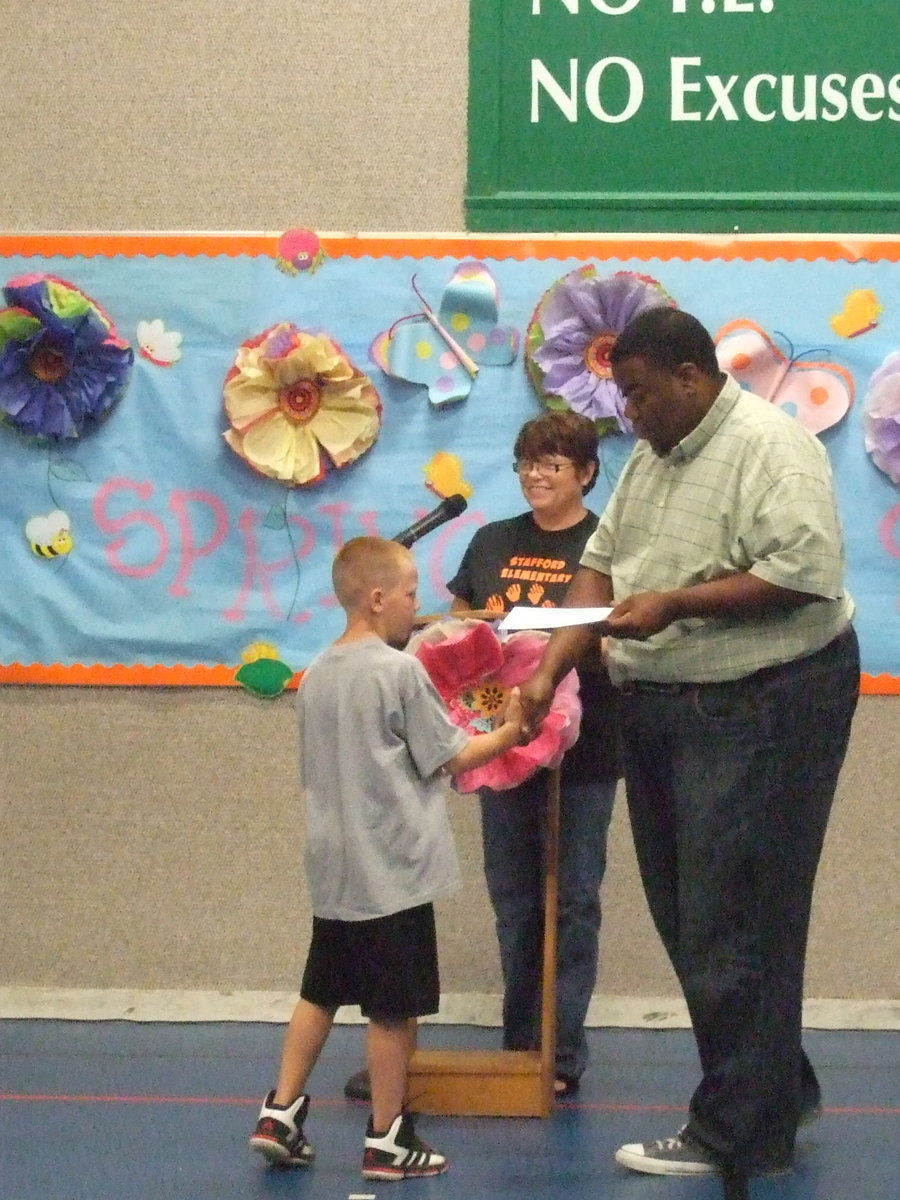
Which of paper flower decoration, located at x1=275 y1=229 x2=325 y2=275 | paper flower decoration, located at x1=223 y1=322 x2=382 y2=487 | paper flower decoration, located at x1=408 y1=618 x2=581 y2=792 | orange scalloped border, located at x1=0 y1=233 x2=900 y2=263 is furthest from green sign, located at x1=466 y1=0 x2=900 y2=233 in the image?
paper flower decoration, located at x1=408 y1=618 x2=581 y2=792

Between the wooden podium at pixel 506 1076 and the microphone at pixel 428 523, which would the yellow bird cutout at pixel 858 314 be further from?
the wooden podium at pixel 506 1076

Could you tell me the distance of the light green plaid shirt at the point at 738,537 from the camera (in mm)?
2133

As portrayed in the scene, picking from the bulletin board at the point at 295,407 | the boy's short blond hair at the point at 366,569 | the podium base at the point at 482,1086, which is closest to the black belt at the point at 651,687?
the boy's short blond hair at the point at 366,569

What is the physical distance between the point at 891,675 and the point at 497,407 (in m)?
1.12

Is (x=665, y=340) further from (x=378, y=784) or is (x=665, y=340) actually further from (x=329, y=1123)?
(x=329, y=1123)

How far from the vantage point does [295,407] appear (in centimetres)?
346

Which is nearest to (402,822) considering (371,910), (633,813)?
(371,910)

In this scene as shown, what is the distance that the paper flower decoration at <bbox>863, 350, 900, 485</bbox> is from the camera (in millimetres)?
3363

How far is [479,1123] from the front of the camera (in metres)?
2.71

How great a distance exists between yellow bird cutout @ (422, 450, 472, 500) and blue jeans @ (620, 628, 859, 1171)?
129 cm

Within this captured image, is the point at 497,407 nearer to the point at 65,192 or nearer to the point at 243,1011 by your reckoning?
the point at 65,192

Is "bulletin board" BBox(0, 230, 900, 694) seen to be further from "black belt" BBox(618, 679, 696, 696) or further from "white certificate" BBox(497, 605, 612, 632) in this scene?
"white certificate" BBox(497, 605, 612, 632)

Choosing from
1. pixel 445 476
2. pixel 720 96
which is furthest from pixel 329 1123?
pixel 720 96

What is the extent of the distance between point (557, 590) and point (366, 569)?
1.59 ft
